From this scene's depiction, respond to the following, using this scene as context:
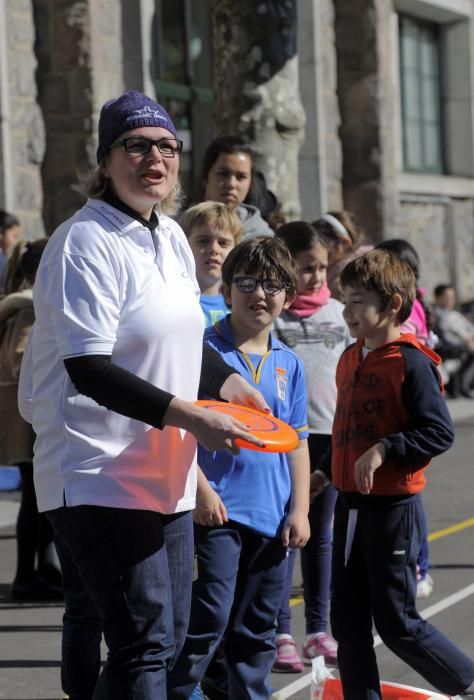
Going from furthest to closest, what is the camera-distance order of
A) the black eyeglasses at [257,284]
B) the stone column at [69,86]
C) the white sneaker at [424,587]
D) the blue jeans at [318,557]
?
the stone column at [69,86]
the white sneaker at [424,587]
the blue jeans at [318,557]
the black eyeglasses at [257,284]

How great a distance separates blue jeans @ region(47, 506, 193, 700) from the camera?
3.41m

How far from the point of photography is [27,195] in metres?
12.0

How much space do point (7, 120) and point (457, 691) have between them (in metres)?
8.41

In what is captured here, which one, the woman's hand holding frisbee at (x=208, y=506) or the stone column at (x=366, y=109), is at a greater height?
the stone column at (x=366, y=109)

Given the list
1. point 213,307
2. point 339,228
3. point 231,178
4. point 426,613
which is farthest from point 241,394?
point 339,228

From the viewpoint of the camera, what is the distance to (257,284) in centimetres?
453

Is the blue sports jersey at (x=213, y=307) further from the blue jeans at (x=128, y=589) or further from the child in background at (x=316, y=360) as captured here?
the blue jeans at (x=128, y=589)

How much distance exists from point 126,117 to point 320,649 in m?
2.69

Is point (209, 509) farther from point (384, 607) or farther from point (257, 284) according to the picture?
point (257, 284)

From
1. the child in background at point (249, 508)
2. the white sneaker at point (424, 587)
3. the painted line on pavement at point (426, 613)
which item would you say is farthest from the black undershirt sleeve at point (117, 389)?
the white sneaker at point (424, 587)

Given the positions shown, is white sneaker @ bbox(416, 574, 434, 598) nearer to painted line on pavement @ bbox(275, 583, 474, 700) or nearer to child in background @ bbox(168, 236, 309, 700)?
painted line on pavement @ bbox(275, 583, 474, 700)

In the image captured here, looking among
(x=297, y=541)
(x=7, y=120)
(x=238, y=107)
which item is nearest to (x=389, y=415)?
(x=297, y=541)

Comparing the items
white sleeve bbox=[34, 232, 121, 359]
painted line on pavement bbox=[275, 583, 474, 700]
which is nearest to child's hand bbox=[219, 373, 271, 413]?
white sleeve bbox=[34, 232, 121, 359]

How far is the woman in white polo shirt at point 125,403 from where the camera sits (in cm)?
339
